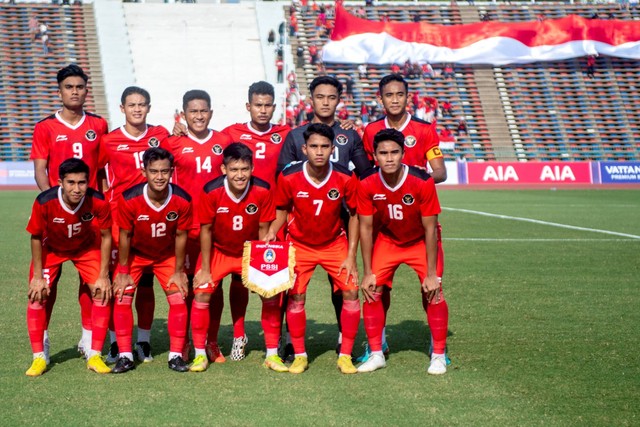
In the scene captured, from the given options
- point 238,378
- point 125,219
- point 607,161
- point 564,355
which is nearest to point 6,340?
point 125,219

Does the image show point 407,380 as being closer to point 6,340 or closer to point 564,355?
point 564,355

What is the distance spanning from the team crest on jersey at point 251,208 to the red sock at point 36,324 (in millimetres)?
1818

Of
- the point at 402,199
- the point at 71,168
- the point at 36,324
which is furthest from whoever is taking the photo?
the point at 402,199

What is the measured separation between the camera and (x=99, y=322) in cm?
684

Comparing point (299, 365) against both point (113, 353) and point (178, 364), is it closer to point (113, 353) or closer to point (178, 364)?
point (178, 364)

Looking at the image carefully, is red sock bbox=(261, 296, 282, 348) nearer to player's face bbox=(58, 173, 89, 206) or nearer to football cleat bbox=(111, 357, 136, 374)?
football cleat bbox=(111, 357, 136, 374)

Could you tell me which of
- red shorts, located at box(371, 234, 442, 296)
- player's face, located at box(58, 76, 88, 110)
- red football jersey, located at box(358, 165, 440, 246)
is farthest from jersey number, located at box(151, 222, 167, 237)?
red shorts, located at box(371, 234, 442, 296)

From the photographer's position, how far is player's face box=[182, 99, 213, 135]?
7.43 metres

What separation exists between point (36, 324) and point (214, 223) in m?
1.61

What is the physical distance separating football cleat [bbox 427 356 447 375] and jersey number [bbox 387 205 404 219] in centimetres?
116

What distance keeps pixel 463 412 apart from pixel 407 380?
3.08ft

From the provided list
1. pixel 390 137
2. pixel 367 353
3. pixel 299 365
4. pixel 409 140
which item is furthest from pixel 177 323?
pixel 409 140

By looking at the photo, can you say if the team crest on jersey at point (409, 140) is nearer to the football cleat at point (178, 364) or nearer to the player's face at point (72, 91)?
the football cleat at point (178, 364)

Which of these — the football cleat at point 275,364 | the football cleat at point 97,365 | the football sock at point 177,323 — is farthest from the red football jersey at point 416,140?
the football cleat at point 97,365
